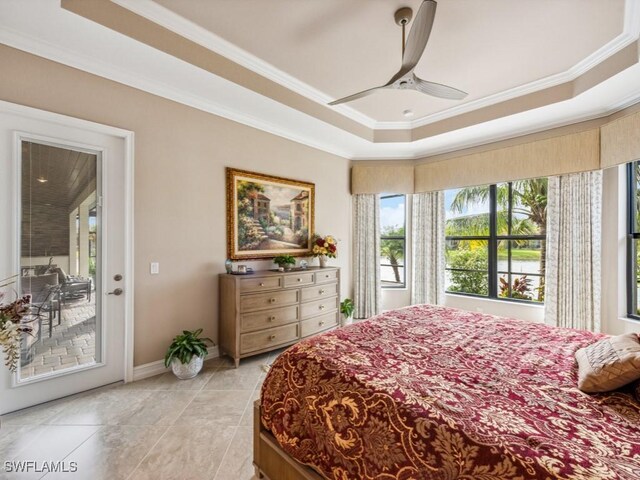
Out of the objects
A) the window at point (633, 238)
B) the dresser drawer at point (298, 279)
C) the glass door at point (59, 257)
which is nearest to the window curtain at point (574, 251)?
the window at point (633, 238)

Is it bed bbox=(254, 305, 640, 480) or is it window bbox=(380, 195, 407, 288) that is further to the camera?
window bbox=(380, 195, 407, 288)

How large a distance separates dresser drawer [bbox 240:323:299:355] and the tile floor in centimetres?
47

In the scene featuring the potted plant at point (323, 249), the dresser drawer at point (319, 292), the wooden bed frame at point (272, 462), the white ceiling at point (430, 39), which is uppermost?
the white ceiling at point (430, 39)

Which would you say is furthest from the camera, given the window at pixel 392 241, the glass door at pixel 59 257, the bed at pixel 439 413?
the window at pixel 392 241

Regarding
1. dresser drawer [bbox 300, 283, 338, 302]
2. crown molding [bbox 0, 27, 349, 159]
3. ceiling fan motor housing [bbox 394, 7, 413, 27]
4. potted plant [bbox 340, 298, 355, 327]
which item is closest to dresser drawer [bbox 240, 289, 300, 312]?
dresser drawer [bbox 300, 283, 338, 302]

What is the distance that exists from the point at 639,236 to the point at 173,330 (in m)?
5.07

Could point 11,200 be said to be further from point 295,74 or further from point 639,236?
point 639,236

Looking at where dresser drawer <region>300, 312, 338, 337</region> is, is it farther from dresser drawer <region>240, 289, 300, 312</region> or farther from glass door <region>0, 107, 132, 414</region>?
glass door <region>0, 107, 132, 414</region>

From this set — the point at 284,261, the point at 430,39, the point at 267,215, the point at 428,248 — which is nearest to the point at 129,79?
the point at 267,215

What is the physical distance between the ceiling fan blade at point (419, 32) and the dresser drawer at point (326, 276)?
250 centimetres

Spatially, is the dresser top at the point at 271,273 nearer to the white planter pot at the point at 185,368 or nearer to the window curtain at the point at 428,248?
the white planter pot at the point at 185,368

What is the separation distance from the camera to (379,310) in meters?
4.94

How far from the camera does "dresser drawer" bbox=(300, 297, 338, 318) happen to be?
144 inches

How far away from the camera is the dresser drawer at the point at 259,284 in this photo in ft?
10.1
